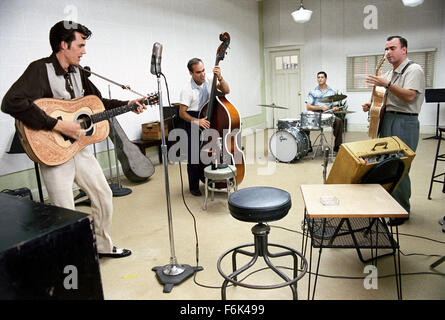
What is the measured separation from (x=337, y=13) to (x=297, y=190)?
258 inches

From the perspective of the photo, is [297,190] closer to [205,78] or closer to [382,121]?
[382,121]

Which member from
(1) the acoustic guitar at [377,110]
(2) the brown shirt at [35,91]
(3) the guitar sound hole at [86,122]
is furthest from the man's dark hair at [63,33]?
(1) the acoustic guitar at [377,110]

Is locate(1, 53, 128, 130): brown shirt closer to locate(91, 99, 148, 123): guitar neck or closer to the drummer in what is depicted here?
locate(91, 99, 148, 123): guitar neck

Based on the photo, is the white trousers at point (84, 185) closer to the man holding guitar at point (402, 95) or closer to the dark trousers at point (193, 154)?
the dark trousers at point (193, 154)

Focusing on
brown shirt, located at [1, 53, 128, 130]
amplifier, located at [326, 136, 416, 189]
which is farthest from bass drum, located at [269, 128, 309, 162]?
Result: brown shirt, located at [1, 53, 128, 130]

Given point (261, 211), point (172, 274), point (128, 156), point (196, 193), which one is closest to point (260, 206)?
point (261, 211)

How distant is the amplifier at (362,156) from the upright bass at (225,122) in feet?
4.62

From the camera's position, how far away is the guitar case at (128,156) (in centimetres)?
515

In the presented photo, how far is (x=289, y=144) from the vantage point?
5.95 metres

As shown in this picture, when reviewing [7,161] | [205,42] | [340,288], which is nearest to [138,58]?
[205,42]

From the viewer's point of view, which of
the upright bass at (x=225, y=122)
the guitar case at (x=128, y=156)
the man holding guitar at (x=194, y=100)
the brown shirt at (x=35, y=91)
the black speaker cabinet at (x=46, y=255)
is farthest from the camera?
the guitar case at (x=128, y=156)

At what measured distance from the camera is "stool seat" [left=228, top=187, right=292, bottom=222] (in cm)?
202

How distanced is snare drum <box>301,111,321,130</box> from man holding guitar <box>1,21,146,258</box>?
3.74 meters

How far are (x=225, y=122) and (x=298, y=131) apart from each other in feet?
8.37
